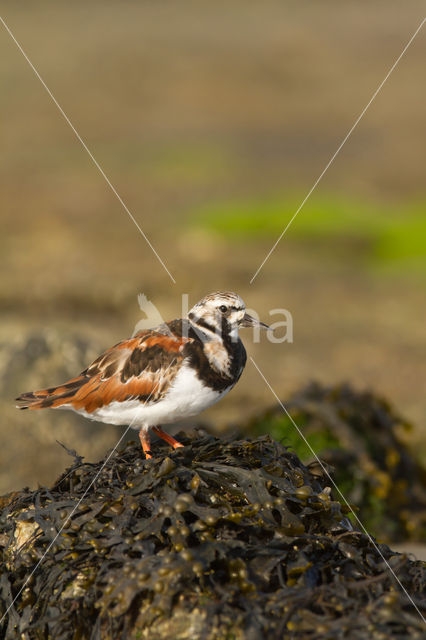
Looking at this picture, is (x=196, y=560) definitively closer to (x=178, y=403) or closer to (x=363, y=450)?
(x=178, y=403)

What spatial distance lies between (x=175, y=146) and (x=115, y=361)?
1035 inches

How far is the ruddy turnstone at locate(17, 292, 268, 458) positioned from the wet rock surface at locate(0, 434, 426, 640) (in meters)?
0.46

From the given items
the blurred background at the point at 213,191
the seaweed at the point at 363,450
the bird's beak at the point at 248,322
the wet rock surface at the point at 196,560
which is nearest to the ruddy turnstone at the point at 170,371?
the bird's beak at the point at 248,322

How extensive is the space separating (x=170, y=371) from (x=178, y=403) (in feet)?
0.71

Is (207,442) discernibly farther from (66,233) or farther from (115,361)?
(66,233)

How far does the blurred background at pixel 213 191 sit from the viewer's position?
41.0 ft

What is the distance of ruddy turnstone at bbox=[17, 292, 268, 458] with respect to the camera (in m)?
4.96

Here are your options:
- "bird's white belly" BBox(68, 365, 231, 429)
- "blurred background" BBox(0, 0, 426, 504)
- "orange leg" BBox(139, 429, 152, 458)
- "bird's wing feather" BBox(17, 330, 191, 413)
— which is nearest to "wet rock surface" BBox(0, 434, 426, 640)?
"orange leg" BBox(139, 429, 152, 458)

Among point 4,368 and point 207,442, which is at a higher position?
point 207,442

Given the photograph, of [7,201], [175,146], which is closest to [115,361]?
[7,201]

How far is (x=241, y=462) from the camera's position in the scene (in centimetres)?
459

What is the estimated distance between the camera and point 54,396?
18.1 feet

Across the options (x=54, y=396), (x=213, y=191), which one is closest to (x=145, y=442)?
(x=54, y=396)

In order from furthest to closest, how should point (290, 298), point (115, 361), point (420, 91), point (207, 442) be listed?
point (420, 91) < point (290, 298) < point (115, 361) < point (207, 442)
